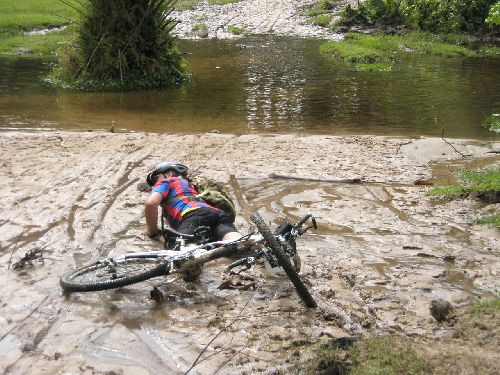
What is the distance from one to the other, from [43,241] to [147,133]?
633 cm

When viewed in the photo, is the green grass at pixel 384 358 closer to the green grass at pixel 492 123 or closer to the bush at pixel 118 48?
the green grass at pixel 492 123

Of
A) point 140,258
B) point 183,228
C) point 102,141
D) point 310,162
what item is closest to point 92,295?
point 140,258

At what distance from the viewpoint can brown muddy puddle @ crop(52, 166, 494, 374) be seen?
15.9ft

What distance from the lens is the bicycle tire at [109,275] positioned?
18.5ft

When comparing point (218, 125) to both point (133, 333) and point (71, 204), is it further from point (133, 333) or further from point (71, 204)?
point (133, 333)

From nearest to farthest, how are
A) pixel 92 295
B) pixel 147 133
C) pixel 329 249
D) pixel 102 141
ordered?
pixel 92 295 < pixel 329 249 < pixel 102 141 < pixel 147 133

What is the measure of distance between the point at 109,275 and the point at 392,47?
86.3ft

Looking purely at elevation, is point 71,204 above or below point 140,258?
below

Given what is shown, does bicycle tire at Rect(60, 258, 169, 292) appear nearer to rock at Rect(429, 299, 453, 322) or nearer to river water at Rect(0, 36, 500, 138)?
rock at Rect(429, 299, 453, 322)

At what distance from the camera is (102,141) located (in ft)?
40.4

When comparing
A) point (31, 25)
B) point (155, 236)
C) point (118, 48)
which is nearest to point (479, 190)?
point (155, 236)

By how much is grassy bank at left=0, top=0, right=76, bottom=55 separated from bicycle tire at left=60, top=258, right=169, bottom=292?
21.2m

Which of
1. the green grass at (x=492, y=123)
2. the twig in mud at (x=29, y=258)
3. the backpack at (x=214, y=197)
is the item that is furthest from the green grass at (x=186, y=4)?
the twig in mud at (x=29, y=258)

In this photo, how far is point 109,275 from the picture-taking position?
596 cm
